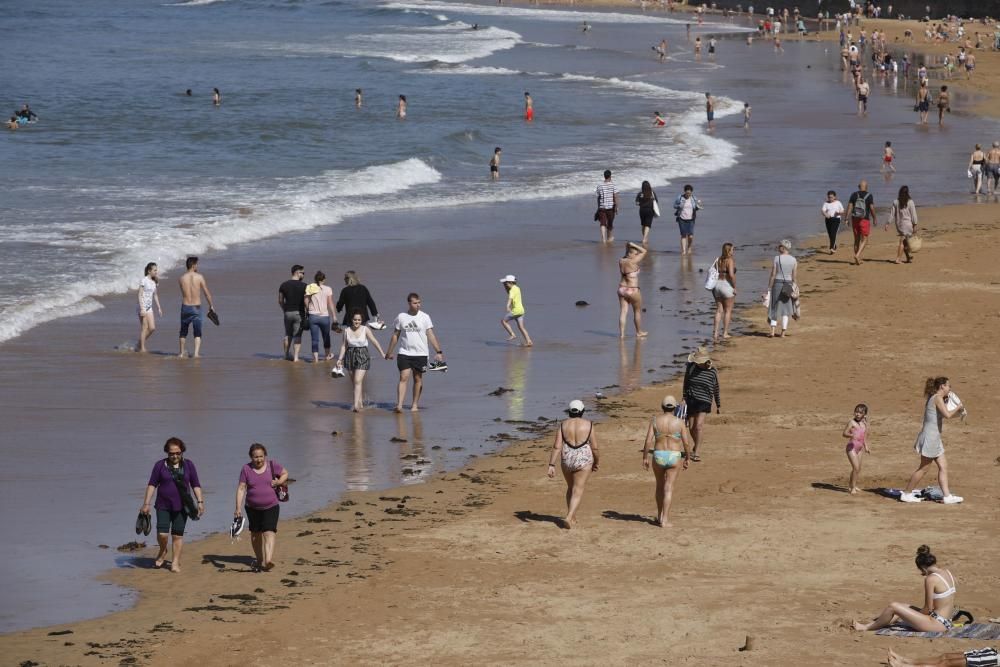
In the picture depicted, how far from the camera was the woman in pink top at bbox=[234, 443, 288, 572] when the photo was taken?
12.0 meters

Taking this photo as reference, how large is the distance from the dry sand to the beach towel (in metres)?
0.13

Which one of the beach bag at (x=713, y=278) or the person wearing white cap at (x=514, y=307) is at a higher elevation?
the beach bag at (x=713, y=278)

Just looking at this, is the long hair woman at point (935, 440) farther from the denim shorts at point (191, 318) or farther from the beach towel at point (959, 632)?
the denim shorts at point (191, 318)

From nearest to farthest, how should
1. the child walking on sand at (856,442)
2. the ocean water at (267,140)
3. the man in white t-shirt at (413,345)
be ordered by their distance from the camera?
the child walking on sand at (856,442) < the man in white t-shirt at (413,345) < the ocean water at (267,140)

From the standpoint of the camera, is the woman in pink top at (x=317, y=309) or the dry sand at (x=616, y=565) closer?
the dry sand at (x=616, y=565)

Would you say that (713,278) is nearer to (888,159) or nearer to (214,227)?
(214,227)

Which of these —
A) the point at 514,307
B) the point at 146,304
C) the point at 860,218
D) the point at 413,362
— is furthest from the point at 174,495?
the point at 860,218

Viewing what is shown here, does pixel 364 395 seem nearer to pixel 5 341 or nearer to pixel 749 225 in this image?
pixel 5 341

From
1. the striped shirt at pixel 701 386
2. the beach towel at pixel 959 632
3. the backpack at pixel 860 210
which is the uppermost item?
the backpack at pixel 860 210

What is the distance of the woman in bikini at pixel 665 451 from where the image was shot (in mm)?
13008

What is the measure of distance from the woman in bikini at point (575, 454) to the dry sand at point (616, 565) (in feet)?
1.24

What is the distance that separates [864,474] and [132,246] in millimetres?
16749

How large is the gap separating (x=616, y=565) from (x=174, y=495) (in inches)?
143

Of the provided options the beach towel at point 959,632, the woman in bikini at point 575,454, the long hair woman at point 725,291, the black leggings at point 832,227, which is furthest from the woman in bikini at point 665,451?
the black leggings at point 832,227
